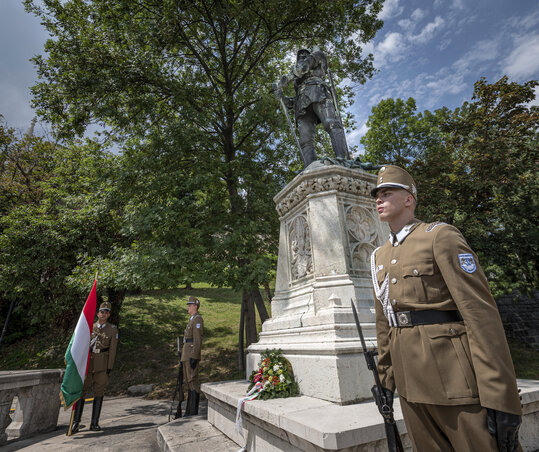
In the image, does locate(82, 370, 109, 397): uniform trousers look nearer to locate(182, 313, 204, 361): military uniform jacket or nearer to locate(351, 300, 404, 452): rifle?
locate(182, 313, 204, 361): military uniform jacket

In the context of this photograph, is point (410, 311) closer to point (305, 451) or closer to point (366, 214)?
point (305, 451)

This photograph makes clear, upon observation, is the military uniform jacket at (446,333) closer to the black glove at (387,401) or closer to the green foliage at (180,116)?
the black glove at (387,401)

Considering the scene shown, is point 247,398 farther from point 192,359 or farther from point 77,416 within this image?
point 77,416

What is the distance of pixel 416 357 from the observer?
167 centimetres

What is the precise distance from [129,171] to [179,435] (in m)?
7.33

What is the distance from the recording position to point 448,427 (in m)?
1.53

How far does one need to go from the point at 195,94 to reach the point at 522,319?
19685mm

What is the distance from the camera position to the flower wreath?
3.48 m

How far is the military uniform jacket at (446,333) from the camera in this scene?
1.38 metres

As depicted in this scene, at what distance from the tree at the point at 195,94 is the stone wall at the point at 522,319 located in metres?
13.6

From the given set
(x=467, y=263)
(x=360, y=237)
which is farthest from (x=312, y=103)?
(x=467, y=263)

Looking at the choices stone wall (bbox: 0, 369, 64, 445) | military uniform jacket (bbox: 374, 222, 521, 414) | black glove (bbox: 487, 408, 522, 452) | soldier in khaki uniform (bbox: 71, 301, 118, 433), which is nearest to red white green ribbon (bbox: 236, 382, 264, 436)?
military uniform jacket (bbox: 374, 222, 521, 414)

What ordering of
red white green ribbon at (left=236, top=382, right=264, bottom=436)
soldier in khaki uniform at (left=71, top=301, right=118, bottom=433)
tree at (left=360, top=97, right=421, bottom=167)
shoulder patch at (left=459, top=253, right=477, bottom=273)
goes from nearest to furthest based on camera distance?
shoulder patch at (left=459, top=253, right=477, bottom=273) → red white green ribbon at (left=236, top=382, right=264, bottom=436) → soldier in khaki uniform at (left=71, top=301, right=118, bottom=433) → tree at (left=360, top=97, right=421, bottom=167)

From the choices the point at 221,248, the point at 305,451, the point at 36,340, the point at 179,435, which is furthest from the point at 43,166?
the point at 305,451
